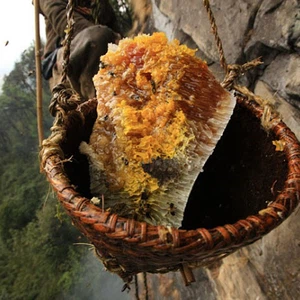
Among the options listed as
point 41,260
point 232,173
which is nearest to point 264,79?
point 232,173

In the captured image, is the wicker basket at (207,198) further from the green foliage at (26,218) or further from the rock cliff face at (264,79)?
the green foliage at (26,218)

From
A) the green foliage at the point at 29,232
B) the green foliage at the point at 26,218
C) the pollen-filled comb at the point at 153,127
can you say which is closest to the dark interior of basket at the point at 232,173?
the pollen-filled comb at the point at 153,127

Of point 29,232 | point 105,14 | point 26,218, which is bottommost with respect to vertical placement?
point 26,218

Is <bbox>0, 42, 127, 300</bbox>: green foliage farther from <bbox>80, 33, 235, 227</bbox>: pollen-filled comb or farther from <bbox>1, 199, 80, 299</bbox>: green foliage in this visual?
<bbox>80, 33, 235, 227</bbox>: pollen-filled comb

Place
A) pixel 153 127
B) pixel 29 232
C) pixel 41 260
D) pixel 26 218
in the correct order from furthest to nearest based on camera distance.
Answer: pixel 26 218, pixel 29 232, pixel 41 260, pixel 153 127

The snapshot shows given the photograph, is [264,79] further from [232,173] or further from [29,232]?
[29,232]

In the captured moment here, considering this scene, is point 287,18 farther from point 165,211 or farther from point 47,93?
point 47,93

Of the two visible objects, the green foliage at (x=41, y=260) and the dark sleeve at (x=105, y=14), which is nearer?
the dark sleeve at (x=105, y=14)

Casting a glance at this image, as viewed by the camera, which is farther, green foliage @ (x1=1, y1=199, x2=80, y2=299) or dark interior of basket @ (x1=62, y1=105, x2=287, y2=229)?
green foliage @ (x1=1, y1=199, x2=80, y2=299)

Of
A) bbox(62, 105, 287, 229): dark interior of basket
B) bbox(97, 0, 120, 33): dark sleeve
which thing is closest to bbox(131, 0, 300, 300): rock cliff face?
bbox(62, 105, 287, 229): dark interior of basket
